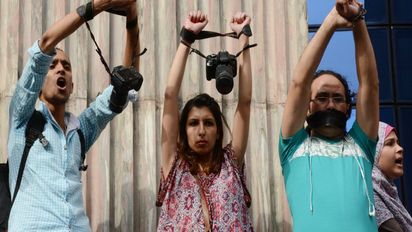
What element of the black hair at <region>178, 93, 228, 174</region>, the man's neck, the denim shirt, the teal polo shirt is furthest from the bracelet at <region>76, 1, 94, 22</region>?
the man's neck

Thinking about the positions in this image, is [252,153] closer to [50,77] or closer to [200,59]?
[200,59]

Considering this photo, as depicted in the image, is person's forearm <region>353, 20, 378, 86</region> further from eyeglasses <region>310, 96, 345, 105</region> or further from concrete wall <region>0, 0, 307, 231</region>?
concrete wall <region>0, 0, 307, 231</region>

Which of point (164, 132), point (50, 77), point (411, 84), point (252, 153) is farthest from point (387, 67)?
point (50, 77)

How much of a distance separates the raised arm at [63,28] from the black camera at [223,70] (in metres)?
0.63

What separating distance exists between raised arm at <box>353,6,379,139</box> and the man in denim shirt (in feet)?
3.78

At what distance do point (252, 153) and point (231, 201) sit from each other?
842 mm

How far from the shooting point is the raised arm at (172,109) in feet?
12.9

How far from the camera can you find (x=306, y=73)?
345 centimetres

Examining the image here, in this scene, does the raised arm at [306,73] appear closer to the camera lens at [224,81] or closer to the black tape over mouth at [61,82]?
the camera lens at [224,81]

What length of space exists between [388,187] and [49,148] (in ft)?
6.05

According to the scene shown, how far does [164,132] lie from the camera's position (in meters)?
3.97

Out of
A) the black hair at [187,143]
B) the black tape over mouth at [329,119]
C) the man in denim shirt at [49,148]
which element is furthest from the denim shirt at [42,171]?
the black tape over mouth at [329,119]

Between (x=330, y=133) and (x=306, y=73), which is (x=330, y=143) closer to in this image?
(x=330, y=133)

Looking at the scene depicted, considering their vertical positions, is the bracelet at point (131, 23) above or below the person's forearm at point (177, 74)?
above
